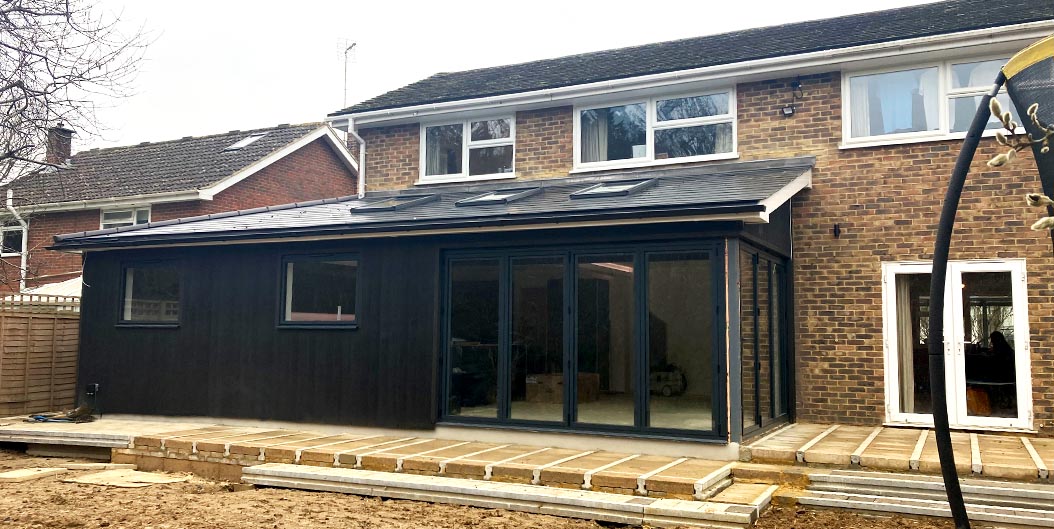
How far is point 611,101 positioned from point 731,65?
6.25ft

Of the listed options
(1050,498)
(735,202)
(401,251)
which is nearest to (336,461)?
(401,251)

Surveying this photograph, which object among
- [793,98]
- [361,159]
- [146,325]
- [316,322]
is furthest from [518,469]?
[361,159]

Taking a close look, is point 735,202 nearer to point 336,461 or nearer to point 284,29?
point 336,461

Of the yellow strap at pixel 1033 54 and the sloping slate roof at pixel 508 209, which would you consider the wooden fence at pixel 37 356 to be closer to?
the sloping slate roof at pixel 508 209

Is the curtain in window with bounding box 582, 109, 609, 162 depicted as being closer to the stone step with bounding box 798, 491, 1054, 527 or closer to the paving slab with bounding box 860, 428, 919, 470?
the paving slab with bounding box 860, 428, 919, 470

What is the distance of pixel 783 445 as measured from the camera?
814 centimetres

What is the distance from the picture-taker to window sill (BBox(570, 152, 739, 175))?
11016 millimetres

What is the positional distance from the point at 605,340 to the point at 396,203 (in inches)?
162

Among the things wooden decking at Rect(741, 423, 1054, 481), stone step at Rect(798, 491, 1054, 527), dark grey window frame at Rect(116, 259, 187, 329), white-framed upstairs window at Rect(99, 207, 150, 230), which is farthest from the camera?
white-framed upstairs window at Rect(99, 207, 150, 230)

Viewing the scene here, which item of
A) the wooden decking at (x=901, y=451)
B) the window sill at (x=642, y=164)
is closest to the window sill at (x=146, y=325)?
the window sill at (x=642, y=164)

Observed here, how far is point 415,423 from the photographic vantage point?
9.70m

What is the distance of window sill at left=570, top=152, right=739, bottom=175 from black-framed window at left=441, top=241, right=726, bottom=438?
2.96m

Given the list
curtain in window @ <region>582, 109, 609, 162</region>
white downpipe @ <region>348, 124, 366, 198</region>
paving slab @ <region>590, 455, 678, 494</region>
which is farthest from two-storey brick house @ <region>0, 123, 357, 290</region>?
paving slab @ <region>590, 455, 678, 494</region>

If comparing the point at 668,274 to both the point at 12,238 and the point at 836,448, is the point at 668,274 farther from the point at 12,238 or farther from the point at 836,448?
the point at 12,238
